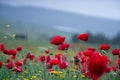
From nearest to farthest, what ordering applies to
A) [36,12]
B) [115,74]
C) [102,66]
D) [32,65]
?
[102,66], [115,74], [32,65], [36,12]

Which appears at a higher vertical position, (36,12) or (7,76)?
(7,76)

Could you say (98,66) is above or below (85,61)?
above

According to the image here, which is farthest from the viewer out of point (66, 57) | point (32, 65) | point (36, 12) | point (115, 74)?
point (36, 12)

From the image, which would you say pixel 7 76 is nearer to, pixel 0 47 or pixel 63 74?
pixel 0 47

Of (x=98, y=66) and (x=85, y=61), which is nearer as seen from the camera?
(x=98, y=66)

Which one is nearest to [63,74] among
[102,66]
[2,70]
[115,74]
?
[115,74]

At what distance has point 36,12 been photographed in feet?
438

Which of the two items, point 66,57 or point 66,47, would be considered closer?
point 66,47

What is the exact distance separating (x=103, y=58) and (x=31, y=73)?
233 centimetres

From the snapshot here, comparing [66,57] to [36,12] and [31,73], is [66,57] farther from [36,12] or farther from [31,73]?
[36,12]

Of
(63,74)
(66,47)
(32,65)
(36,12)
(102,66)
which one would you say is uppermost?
(102,66)

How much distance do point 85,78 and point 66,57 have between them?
1.60ft

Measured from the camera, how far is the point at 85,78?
12.1 feet

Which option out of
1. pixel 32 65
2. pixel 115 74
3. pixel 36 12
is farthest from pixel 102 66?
pixel 36 12
